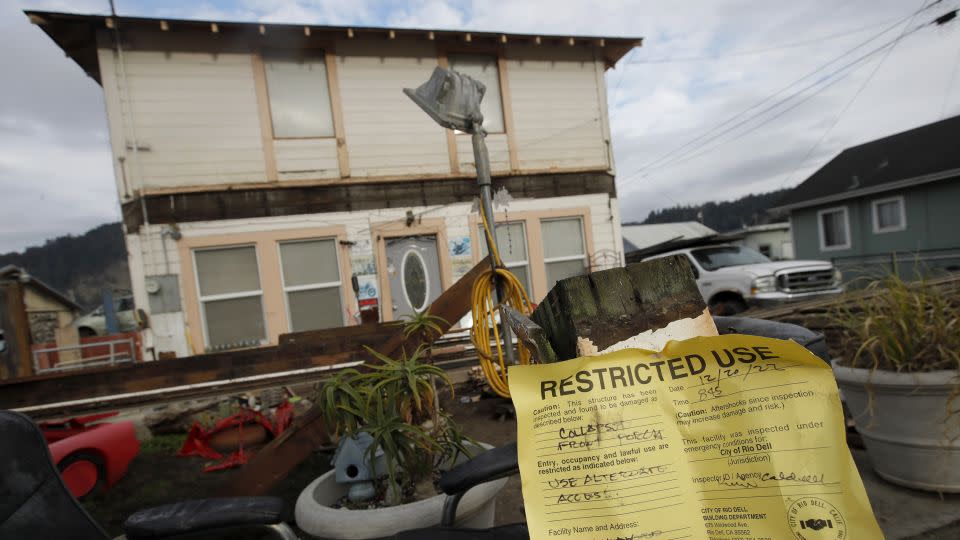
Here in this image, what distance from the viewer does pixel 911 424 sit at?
2.23m

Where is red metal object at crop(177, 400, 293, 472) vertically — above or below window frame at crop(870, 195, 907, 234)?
below

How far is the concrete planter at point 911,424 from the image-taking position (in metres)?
2.14

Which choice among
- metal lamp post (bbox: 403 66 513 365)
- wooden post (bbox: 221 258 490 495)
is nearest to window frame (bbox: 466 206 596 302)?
metal lamp post (bbox: 403 66 513 365)

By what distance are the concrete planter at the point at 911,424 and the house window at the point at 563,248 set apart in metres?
5.96

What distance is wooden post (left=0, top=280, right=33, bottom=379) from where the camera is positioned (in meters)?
4.47

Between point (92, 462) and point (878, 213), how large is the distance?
2085 centimetres

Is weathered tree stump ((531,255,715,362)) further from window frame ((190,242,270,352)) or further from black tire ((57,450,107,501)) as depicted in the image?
window frame ((190,242,270,352))

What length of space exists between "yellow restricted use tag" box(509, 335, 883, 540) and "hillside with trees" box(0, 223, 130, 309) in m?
54.9

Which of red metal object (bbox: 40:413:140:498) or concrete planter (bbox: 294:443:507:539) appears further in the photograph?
red metal object (bbox: 40:413:140:498)

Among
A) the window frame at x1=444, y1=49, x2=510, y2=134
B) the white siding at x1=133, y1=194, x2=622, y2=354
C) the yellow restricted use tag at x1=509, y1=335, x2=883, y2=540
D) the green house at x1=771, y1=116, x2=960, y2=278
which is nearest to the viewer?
the yellow restricted use tag at x1=509, y1=335, x2=883, y2=540

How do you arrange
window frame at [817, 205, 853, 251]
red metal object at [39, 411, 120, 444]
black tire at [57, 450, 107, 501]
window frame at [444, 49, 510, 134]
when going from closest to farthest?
1. black tire at [57, 450, 107, 501]
2. red metal object at [39, 411, 120, 444]
3. window frame at [444, 49, 510, 134]
4. window frame at [817, 205, 853, 251]

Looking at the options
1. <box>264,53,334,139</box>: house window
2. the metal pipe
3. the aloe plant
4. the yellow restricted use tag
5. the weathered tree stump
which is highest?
<box>264,53,334,139</box>: house window

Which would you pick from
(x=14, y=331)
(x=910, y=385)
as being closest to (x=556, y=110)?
(x=910, y=385)

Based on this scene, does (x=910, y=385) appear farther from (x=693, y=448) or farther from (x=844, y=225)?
(x=844, y=225)
